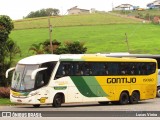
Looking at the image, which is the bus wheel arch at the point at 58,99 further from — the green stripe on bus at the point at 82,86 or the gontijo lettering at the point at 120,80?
the gontijo lettering at the point at 120,80

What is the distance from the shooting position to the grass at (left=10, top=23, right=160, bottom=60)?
7788cm

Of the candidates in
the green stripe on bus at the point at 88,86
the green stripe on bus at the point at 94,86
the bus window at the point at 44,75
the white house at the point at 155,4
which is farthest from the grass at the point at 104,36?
the white house at the point at 155,4

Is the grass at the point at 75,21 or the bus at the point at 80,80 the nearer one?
the bus at the point at 80,80

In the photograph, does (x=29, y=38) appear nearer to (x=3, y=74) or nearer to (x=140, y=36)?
(x=140, y=36)

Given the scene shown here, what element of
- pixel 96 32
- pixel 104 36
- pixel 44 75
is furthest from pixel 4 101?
pixel 96 32

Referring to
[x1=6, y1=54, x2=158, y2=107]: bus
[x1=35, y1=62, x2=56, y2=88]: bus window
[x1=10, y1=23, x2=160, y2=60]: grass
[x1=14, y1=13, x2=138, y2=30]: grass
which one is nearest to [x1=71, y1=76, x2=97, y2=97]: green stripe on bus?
[x1=6, y1=54, x2=158, y2=107]: bus

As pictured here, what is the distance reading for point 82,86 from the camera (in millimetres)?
29938

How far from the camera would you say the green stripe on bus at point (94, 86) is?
99.1 ft

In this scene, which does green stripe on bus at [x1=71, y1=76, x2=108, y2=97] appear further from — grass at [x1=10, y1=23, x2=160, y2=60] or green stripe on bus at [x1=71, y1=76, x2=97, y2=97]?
grass at [x1=10, y1=23, x2=160, y2=60]

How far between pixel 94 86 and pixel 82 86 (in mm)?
1074

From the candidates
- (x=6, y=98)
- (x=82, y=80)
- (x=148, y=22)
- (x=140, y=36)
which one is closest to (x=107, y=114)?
(x=82, y=80)

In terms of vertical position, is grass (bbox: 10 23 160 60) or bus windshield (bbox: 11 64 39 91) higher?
bus windshield (bbox: 11 64 39 91)

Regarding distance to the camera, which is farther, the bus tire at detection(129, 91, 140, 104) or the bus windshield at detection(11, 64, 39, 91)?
the bus tire at detection(129, 91, 140, 104)

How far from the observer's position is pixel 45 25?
4003 inches
